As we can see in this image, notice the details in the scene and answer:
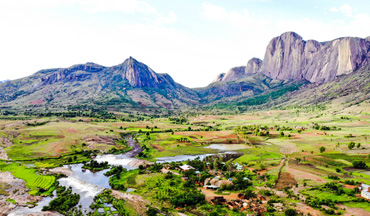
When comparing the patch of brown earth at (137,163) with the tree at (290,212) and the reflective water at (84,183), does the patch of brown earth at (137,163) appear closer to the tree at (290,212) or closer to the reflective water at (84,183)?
the reflective water at (84,183)

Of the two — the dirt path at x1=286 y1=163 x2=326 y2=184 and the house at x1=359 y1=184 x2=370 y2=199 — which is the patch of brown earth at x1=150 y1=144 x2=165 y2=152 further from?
the house at x1=359 y1=184 x2=370 y2=199

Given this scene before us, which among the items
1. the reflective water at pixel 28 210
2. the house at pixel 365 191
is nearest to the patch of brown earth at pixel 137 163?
the reflective water at pixel 28 210

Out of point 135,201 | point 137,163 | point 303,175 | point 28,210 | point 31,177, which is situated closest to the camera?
point 28,210

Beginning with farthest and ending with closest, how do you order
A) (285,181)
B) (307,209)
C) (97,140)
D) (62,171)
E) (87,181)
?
(97,140) → (62,171) → (87,181) → (285,181) → (307,209)

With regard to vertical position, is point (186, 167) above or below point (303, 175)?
below

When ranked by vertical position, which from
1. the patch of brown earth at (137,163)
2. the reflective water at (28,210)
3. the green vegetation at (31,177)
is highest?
the patch of brown earth at (137,163)

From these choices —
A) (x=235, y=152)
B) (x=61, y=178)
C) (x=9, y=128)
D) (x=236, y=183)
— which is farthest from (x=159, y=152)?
(x=9, y=128)

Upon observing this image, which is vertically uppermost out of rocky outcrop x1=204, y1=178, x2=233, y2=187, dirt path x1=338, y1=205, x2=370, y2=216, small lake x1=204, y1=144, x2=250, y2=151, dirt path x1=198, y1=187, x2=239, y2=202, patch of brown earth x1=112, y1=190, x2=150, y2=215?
small lake x1=204, y1=144, x2=250, y2=151

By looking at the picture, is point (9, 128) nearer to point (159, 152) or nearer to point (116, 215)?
point (159, 152)

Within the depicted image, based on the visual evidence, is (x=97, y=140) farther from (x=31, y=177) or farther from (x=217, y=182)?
(x=217, y=182)

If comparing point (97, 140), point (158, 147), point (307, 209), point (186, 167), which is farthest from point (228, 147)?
point (307, 209)

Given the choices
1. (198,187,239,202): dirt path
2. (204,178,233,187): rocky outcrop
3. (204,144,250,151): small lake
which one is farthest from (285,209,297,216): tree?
(204,144,250,151): small lake

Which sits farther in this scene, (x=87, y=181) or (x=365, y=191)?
(x=87, y=181)

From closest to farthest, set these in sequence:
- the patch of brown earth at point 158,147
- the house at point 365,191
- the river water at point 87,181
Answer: the house at point 365,191 → the river water at point 87,181 → the patch of brown earth at point 158,147
